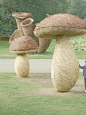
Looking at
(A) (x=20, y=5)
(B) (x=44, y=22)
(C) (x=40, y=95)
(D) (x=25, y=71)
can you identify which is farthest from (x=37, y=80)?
(A) (x=20, y=5)

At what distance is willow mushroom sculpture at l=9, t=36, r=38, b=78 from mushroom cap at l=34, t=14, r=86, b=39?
2279mm

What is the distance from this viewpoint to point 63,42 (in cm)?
670

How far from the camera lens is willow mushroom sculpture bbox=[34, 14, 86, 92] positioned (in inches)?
248

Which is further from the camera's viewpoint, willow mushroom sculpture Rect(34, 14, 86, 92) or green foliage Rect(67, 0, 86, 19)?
green foliage Rect(67, 0, 86, 19)

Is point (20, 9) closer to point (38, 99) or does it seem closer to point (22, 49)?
point (22, 49)

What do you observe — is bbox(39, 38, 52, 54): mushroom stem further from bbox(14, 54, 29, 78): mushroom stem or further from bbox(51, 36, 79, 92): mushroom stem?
bbox(51, 36, 79, 92): mushroom stem

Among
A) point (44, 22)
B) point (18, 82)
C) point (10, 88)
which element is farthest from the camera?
point (18, 82)

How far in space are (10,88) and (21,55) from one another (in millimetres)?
2136

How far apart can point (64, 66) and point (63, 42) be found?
0.66 m

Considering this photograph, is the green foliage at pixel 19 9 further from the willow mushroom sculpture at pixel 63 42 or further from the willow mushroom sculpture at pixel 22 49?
the willow mushroom sculpture at pixel 63 42

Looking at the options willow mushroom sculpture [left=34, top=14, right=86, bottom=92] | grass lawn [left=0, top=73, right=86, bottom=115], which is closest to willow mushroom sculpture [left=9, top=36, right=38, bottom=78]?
grass lawn [left=0, top=73, right=86, bottom=115]

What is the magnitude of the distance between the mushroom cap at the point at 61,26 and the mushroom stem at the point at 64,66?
0.36 m

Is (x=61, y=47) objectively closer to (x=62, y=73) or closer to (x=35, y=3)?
(x=62, y=73)

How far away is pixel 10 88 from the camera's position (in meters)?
7.57
